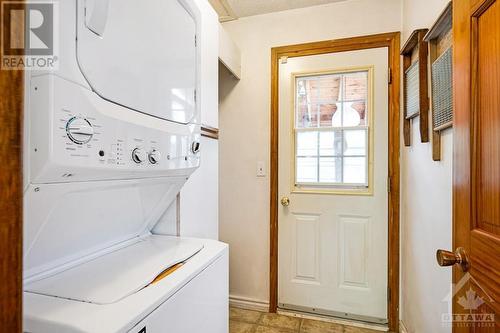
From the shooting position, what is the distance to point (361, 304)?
2123mm

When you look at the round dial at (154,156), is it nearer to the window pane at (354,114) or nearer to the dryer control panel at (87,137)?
the dryer control panel at (87,137)

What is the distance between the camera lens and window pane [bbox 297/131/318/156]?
2.24 metres

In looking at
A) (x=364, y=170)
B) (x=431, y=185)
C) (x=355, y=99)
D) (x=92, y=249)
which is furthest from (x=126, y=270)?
(x=355, y=99)

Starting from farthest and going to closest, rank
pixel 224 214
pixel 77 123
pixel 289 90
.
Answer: pixel 224 214 < pixel 289 90 < pixel 77 123

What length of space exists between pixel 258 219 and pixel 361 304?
1042mm

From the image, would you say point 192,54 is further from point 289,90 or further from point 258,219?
point 258,219

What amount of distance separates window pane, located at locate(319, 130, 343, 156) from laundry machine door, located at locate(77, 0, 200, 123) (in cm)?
136

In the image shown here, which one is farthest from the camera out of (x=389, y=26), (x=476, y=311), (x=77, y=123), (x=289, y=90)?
(x=289, y=90)

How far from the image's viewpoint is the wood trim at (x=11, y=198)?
361 mm

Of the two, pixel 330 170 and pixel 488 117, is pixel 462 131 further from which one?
pixel 330 170

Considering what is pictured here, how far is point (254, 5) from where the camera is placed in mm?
2211

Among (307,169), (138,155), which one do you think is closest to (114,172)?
(138,155)

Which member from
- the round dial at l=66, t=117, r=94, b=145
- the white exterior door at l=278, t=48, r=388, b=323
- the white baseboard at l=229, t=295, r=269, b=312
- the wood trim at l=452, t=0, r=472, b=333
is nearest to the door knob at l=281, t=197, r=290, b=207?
the white exterior door at l=278, t=48, r=388, b=323

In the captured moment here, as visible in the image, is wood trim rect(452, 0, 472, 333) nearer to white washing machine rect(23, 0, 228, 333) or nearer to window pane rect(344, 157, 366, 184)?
white washing machine rect(23, 0, 228, 333)
